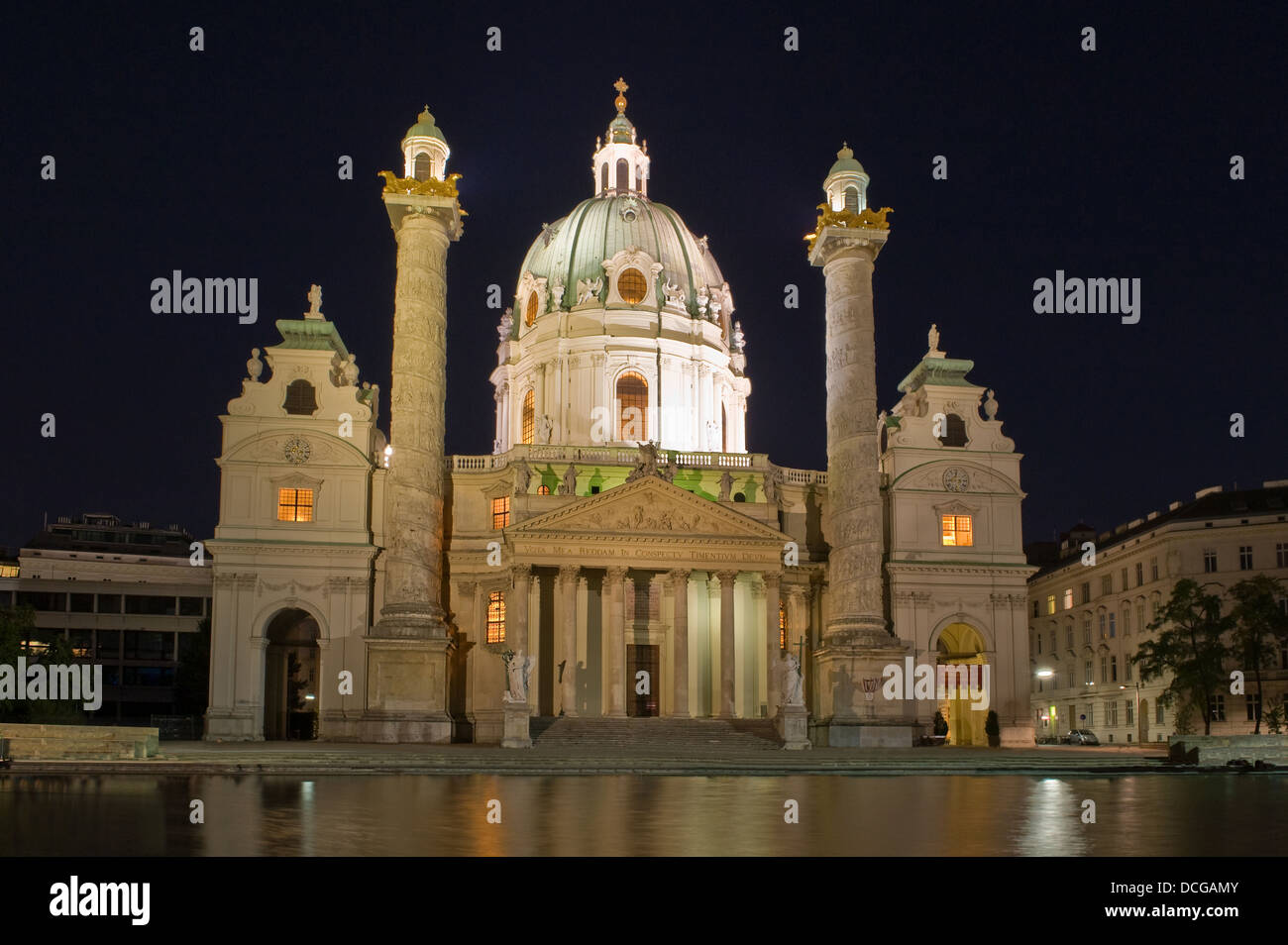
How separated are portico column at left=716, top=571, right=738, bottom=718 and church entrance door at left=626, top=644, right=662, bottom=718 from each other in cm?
471

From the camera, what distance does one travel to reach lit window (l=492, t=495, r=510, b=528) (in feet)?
210

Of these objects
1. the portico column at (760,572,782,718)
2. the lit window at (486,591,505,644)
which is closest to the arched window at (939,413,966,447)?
the portico column at (760,572,782,718)

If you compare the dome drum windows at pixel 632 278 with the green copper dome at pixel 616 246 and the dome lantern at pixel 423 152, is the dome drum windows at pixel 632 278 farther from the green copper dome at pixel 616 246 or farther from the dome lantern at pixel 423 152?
the dome lantern at pixel 423 152

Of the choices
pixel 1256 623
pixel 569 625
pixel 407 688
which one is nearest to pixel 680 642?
pixel 569 625

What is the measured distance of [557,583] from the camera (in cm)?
5906

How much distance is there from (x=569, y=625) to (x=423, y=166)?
2105 centimetres

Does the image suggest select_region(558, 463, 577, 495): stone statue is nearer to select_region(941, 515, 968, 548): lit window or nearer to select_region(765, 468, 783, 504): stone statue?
select_region(765, 468, 783, 504): stone statue

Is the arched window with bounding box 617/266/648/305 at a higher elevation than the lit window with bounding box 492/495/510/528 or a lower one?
higher

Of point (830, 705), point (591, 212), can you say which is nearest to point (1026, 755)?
point (830, 705)

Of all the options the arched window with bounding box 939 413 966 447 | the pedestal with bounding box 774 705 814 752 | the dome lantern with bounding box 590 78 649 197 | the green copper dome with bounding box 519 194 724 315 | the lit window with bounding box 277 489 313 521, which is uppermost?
the dome lantern with bounding box 590 78 649 197

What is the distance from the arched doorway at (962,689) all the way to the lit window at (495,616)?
70.7 ft

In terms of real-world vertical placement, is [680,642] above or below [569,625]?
below

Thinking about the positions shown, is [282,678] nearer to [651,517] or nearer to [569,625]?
[569,625]

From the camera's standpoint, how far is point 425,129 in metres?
56.3
